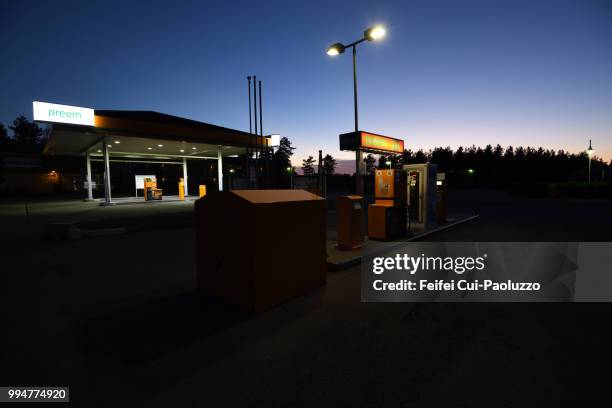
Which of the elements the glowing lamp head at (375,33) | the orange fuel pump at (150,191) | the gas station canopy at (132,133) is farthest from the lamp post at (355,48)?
the orange fuel pump at (150,191)

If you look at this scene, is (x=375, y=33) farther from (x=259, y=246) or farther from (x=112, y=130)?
(x=112, y=130)

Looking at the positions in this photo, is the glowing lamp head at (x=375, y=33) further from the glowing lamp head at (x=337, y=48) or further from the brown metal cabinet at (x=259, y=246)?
the brown metal cabinet at (x=259, y=246)

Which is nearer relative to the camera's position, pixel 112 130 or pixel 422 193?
pixel 422 193

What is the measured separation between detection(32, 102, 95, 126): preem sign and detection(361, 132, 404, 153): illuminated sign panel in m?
16.0

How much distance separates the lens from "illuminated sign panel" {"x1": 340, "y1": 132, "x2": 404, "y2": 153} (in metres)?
9.52

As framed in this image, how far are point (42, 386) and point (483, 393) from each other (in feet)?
11.8

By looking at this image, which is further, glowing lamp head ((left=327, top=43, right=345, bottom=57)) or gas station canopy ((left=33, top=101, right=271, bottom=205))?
gas station canopy ((left=33, top=101, right=271, bottom=205))

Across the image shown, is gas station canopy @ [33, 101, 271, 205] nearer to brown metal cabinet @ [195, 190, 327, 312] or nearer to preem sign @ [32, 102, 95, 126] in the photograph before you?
preem sign @ [32, 102, 95, 126]

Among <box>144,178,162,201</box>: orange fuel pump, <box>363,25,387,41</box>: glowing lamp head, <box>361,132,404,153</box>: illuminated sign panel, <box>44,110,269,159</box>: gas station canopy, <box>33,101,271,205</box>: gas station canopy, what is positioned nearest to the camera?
<box>363,25,387,41</box>: glowing lamp head

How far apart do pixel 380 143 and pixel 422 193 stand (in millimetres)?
2396

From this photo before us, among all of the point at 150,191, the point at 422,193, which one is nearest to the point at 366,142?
the point at 422,193

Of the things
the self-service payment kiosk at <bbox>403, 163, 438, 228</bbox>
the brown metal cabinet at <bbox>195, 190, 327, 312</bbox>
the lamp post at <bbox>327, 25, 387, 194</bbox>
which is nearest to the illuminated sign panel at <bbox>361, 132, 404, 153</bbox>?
the lamp post at <bbox>327, 25, 387, 194</bbox>

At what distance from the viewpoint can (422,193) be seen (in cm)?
1050

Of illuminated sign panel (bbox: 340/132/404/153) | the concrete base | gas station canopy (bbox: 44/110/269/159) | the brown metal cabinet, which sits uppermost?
gas station canopy (bbox: 44/110/269/159)
